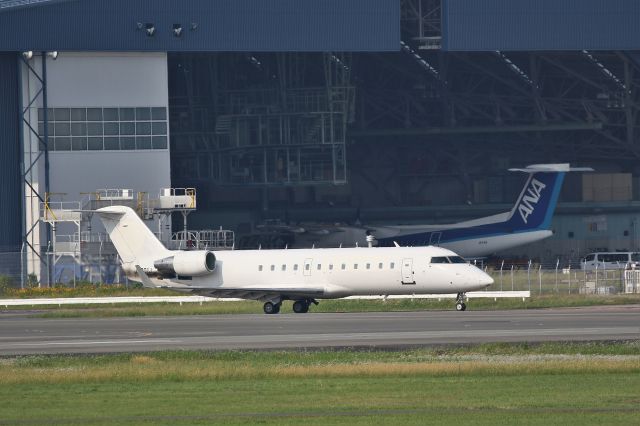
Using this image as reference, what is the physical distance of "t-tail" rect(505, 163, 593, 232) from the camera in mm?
72688

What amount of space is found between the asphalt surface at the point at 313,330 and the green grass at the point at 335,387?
260 cm

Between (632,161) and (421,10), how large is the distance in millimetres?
26876

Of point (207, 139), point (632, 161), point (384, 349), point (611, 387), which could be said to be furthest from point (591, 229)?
point (611, 387)

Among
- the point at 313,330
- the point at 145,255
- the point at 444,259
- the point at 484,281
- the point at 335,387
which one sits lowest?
the point at 313,330

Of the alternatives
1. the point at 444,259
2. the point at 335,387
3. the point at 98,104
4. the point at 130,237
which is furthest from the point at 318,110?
the point at 335,387

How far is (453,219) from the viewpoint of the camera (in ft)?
294

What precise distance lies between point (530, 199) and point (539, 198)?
1.79ft

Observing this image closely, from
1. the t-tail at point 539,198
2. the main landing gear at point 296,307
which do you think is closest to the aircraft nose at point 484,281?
the main landing gear at point 296,307

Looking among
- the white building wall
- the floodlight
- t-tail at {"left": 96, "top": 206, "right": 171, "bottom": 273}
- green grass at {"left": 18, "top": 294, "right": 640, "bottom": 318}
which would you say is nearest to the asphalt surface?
green grass at {"left": 18, "top": 294, "right": 640, "bottom": 318}

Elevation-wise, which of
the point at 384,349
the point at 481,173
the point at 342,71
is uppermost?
the point at 342,71

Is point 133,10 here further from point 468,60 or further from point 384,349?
point 384,349

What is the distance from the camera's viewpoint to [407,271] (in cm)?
4566

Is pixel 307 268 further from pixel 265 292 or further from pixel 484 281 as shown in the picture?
pixel 484 281

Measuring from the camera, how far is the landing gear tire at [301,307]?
157 ft
